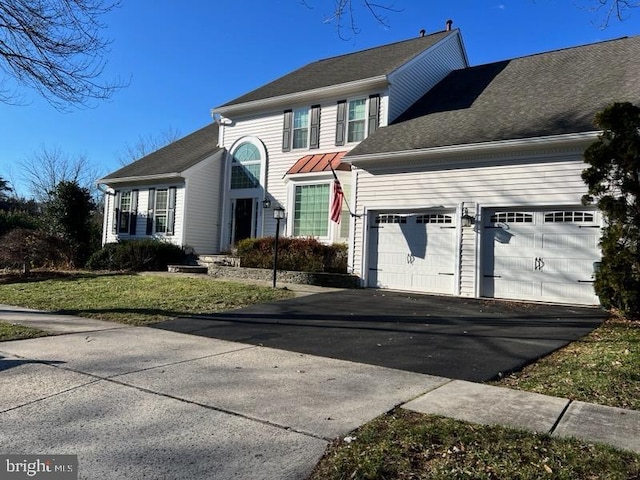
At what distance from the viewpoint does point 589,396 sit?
4641mm

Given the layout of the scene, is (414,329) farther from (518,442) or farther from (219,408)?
(518,442)

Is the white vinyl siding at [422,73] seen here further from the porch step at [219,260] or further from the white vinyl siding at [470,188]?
the porch step at [219,260]

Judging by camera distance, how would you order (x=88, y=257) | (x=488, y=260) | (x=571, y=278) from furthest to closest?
(x=88, y=257) → (x=488, y=260) → (x=571, y=278)

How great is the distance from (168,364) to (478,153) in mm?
8974

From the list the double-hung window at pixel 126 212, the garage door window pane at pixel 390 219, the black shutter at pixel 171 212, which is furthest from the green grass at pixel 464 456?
the double-hung window at pixel 126 212

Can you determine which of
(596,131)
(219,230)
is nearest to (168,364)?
(596,131)

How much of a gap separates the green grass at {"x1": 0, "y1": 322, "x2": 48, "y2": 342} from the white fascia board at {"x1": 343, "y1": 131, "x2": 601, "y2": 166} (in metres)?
8.78

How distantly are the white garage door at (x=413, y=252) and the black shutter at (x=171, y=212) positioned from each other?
9305 mm

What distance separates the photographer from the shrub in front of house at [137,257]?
1788 centimetres

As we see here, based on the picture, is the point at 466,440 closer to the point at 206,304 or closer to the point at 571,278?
the point at 206,304

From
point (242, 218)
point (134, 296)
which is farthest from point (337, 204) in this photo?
point (134, 296)

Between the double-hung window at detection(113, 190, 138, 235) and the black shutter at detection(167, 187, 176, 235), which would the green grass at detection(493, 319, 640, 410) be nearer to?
the black shutter at detection(167, 187, 176, 235)

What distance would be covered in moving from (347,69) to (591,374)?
15114 mm

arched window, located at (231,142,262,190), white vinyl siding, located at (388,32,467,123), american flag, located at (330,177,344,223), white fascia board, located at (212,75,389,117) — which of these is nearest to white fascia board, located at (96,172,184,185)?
arched window, located at (231,142,262,190)
